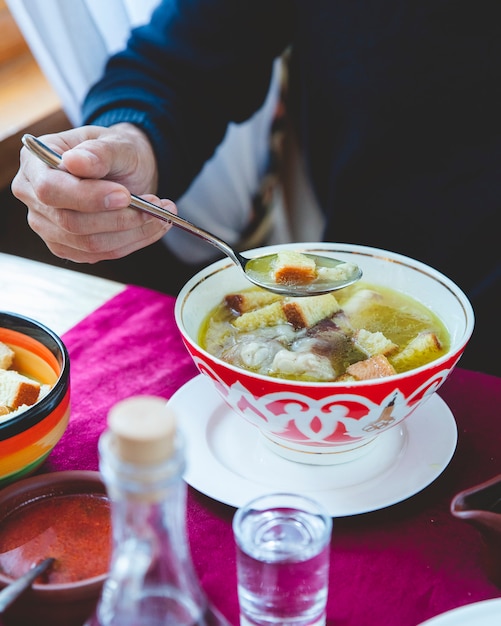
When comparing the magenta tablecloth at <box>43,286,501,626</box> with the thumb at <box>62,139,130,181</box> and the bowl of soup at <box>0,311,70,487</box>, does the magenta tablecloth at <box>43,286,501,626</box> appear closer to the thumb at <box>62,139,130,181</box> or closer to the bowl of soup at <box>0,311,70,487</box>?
the bowl of soup at <box>0,311,70,487</box>

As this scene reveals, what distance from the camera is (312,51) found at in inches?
62.9

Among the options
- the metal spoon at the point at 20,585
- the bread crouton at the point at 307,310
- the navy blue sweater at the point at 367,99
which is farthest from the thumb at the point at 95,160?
the metal spoon at the point at 20,585

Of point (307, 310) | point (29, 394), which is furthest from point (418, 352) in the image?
point (29, 394)

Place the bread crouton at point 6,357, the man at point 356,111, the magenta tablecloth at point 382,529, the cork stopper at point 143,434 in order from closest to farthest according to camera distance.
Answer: the cork stopper at point 143,434, the magenta tablecloth at point 382,529, the bread crouton at point 6,357, the man at point 356,111

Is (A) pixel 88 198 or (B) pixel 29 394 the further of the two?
(A) pixel 88 198

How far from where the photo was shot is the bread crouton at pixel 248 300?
1057mm

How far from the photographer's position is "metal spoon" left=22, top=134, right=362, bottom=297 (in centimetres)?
104

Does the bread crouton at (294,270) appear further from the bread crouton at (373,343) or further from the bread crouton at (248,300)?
the bread crouton at (373,343)

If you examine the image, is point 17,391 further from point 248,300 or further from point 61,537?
point 248,300

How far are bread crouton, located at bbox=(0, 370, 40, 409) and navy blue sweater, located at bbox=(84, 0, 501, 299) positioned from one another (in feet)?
2.12

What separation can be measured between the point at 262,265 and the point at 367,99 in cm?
59

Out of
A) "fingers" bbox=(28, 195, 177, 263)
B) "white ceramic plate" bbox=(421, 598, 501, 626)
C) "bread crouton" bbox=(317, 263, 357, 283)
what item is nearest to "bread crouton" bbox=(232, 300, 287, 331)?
"bread crouton" bbox=(317, 263, 357, 283)

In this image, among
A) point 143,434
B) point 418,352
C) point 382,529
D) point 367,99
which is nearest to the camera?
point 143,434

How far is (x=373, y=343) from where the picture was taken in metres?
0.95
